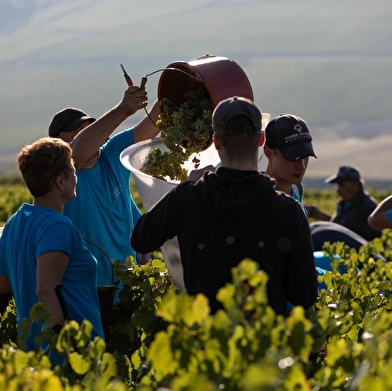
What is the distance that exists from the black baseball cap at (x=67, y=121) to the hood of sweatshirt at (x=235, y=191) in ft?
6.31

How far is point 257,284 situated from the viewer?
6.42ft

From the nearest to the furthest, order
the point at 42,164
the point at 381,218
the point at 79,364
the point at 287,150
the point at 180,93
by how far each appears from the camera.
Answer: the point at 79,364 → the point at 42,164 → the point at 287,150 → the point at 180,93 → the point at 381,218

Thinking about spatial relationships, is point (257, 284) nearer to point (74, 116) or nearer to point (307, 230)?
point (307, 230)

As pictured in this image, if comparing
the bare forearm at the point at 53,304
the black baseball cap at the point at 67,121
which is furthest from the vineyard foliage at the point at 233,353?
the black baseball cap at the point at 67,121

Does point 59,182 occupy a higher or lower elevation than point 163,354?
higher

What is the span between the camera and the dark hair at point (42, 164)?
321 cm

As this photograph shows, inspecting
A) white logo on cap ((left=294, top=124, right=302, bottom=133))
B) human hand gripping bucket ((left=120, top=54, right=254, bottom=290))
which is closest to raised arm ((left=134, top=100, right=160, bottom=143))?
human hand gripping bucket ((left=120, top=54, right=254, bottom=290))

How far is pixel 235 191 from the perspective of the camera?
8.97ft

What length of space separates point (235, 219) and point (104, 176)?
1.73 meters

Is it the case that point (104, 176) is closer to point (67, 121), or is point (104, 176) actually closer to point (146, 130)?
point (146, 130)

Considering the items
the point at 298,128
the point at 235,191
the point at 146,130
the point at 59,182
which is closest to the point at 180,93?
the point at 146,130

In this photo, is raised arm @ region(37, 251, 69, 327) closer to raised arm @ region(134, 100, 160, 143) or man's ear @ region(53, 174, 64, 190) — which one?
man's ear @ region(53, 174, 64, 190)

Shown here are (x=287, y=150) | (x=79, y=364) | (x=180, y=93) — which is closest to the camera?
(x=79, y=364)

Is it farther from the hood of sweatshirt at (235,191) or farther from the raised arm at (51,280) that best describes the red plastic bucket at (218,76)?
the raised arm at (51,280)
